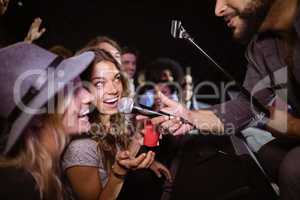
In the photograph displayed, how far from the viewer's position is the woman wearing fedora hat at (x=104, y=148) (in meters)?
1.03

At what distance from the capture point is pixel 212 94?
4.85ft

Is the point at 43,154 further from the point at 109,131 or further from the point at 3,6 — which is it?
the point at 3,6

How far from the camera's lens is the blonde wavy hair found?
0.94 meters

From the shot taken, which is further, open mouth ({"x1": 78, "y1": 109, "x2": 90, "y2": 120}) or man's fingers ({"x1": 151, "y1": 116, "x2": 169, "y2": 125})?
open mouth ({"x1": 78, "y1": 109, "x2": 90, "y2": 120})

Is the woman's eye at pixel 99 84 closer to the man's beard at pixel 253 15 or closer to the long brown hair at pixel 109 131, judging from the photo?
the long brown hair at pixel 109 131

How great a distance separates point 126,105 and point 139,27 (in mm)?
519

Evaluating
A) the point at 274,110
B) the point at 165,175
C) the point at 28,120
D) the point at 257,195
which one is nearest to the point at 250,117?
the point at 274,110

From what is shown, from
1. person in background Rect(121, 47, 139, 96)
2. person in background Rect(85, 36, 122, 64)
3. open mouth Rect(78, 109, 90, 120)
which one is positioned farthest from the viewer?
person in background Rect(121, 47, 139, 96)

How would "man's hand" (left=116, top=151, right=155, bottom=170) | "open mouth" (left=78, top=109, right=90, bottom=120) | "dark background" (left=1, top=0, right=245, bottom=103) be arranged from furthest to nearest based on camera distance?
"dark background" (left=1, top=0, right=245, bottom=103) < "open mouth" (left=78, top=109, right=90, bottom=120) < "man's hand" (left=116, top=151, right=155, bottom=170)

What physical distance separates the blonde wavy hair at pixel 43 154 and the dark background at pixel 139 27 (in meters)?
0.46

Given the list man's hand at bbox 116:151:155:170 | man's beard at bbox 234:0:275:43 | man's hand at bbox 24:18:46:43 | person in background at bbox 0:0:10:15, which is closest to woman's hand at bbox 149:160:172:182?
man's hand at bbox 116:151:155:170

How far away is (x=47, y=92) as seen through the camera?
2.92 feet

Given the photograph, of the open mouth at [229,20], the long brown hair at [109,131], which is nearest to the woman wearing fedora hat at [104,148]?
the long brown hair at [109,131]

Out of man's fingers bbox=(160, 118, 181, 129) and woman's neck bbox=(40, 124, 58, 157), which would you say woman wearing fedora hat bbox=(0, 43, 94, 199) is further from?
man's fingers bbox=(160, 118, 181, 129)
